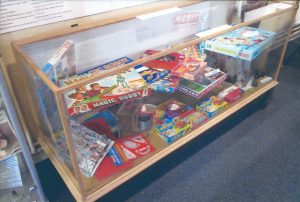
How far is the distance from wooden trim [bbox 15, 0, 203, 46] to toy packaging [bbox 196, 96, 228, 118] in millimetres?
580

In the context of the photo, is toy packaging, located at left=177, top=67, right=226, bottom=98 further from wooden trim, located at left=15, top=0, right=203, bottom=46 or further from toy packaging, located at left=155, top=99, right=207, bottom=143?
wooden trim, located at left=15, top=0, right=203, bottom=46

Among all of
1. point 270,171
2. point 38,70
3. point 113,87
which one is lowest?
point 270,171

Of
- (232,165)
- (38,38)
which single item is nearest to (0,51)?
(38,38)

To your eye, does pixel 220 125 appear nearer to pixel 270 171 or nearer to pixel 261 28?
pixel 270 171

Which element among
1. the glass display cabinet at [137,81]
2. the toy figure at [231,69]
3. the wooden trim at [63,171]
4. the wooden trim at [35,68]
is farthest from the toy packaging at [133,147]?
the toy figure at [231,69]

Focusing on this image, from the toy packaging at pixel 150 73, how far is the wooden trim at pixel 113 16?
1.24ft

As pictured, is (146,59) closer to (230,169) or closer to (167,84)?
(167,84)

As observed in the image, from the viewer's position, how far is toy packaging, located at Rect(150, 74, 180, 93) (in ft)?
3.72

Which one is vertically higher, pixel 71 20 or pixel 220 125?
pixel 71 20

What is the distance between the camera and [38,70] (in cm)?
85

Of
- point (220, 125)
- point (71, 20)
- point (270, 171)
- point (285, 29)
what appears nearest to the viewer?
point (71, 20)

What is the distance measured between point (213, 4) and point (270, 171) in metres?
1.08

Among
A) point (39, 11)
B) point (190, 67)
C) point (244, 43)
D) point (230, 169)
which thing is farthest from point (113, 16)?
point (230, 169)

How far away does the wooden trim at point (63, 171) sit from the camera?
971 mm
